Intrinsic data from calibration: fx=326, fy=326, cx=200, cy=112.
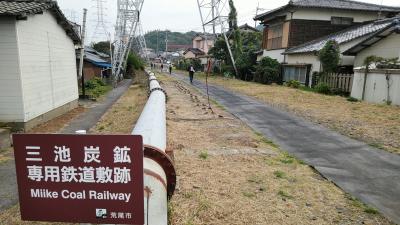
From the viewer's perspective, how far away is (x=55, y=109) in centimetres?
1382

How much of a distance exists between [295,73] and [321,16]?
233 inches

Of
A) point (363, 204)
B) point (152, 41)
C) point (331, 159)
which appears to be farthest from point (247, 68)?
point (152, 41)

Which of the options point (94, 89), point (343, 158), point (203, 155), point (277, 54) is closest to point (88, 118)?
point (203, 155)

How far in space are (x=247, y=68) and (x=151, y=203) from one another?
109ft

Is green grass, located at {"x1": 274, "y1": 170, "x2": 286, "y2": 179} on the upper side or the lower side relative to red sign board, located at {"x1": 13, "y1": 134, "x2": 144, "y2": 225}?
lower

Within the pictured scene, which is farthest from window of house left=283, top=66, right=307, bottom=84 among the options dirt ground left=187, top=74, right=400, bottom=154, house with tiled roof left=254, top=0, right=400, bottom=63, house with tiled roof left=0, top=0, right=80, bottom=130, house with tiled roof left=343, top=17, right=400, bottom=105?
house with tiled roof left=0, top=0, right=80, bottom=130

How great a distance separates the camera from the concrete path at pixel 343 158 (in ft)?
17.7

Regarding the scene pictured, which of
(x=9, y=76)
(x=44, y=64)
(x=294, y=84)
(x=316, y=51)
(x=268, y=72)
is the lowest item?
(x=294, y=84)

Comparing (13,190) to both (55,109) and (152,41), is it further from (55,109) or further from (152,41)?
(152,41)

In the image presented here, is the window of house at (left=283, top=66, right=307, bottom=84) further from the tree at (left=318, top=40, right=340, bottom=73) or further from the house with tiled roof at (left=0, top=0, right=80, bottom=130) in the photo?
the house with tiled roof at (left=0, top=0, right=80, bottom=130)

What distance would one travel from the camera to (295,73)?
1108 inches

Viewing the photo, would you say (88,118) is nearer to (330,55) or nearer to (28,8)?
(28,8)

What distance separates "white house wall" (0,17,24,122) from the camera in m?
10.1

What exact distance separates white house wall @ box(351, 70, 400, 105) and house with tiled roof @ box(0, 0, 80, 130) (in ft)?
50.4
